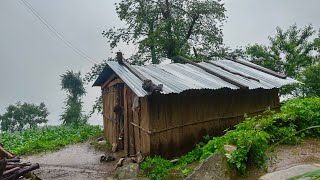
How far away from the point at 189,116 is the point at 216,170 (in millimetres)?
5191

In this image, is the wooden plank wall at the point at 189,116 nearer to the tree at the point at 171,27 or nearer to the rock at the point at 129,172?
the rock at the point at 129,172

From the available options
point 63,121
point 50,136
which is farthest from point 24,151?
point 63,121

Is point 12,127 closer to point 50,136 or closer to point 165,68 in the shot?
point 50,136

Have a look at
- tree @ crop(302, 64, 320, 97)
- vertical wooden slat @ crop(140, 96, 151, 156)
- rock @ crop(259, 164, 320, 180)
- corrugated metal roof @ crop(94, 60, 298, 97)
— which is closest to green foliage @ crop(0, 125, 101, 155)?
corrugated metal roof @ crop(94, 60, 298, 97)

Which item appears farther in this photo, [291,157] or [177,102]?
[177,102]

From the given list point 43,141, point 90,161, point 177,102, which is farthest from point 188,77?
point 43,141

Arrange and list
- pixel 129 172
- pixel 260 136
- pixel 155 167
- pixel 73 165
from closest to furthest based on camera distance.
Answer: pixel 260 136 < pixel 155 167 < pixel 129 172 < pixel 73 165

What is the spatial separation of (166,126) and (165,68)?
391 cm

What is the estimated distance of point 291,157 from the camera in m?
6.22

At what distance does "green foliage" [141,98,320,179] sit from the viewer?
5.46 m

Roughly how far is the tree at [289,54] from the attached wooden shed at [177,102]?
1004 centimetres

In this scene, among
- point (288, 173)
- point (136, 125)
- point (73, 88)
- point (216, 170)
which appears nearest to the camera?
point (288, 173)

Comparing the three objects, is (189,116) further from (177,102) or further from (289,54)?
(289,54)

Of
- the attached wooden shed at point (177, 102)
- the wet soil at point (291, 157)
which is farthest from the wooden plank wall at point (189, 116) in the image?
the wet soil at point (291, 157)
